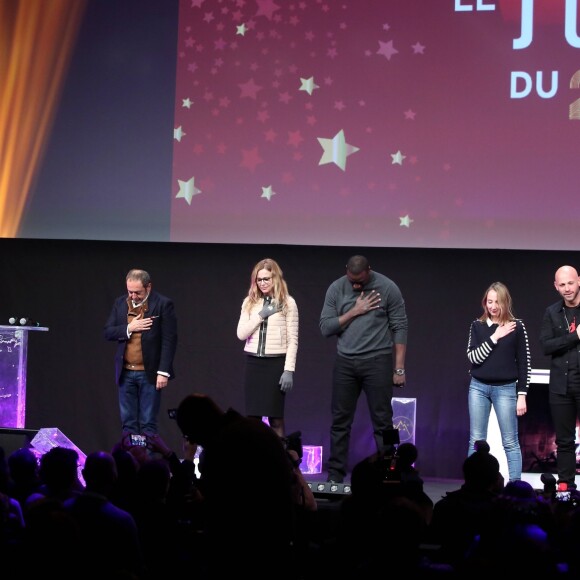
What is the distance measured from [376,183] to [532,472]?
2.39 meters

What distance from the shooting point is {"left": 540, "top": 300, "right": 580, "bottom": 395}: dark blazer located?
635 centimetres

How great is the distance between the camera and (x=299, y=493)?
392 centimetres

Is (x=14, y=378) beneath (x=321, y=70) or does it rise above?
beneath

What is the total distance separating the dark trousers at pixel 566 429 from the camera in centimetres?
627

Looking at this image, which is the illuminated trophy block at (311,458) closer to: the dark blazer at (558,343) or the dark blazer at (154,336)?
the dark blazer at (154,336)

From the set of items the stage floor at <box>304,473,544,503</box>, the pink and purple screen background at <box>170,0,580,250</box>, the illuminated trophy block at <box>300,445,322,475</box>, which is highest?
the pink and purple screen background at <box>170,0,580,250</box>

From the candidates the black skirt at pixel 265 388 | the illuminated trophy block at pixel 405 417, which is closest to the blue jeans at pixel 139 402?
the black skirt at pixel 265 388

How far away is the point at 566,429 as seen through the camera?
6.32 metres

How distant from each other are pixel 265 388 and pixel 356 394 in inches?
24.3

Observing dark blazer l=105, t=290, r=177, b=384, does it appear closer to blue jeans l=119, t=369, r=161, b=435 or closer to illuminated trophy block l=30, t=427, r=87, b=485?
blue jeans l=119, t=369, r=161, b=435

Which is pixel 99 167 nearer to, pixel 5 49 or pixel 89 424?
pixel 5 49

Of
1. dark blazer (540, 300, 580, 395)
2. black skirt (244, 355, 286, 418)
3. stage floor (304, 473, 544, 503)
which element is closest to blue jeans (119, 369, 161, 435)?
black skirt (244, 355, 286, 418)

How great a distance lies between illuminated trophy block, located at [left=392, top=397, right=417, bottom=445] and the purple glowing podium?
2662mm

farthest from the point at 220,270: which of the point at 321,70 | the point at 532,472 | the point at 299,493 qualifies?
the point at 299,493
